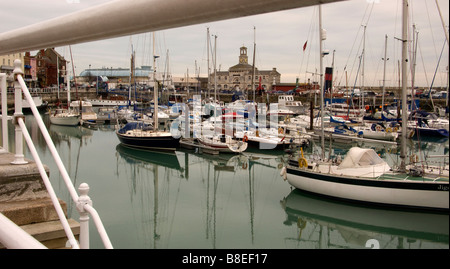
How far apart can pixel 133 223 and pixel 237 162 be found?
1024 centimetres

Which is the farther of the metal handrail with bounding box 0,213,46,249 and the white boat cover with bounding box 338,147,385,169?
the white boat cover with bounding box 338,147,385,169

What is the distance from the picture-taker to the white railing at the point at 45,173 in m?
1.75

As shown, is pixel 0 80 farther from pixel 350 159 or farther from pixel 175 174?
pixel 175 174

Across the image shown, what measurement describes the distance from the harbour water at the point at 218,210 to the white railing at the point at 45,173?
152 inches

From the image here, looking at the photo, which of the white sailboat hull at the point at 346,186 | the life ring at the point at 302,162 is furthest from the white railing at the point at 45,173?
the life ring at the point at 302,162

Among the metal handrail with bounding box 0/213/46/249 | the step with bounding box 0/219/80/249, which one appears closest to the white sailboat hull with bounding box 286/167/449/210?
the step with bounding box 0/219/80/249

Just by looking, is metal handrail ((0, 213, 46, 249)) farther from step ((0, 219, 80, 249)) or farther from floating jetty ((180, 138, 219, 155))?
floating jetty ((180, 138, 219, 155))

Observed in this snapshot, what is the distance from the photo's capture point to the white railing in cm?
175

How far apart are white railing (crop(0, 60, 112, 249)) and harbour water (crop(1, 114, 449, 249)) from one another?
385 centimetres

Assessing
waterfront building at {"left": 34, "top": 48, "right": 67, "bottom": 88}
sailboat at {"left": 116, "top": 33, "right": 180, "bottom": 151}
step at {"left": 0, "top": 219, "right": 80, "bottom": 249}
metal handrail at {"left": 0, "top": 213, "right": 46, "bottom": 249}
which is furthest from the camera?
waterfront building at {"left": 34, "top": 48, "right": 67, "bottom": 88}

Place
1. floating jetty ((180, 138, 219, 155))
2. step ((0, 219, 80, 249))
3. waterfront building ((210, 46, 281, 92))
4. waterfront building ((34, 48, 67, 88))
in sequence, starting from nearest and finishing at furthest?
step ((0, 219, 80, 249)), floating jetty ((180, 138, 219, 155)), waterfront building ((34, 48, 67, 88)), waterfront building ((210, 46, 281, 92))

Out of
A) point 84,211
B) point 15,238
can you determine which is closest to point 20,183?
point 84,211

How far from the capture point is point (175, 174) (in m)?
18.0
